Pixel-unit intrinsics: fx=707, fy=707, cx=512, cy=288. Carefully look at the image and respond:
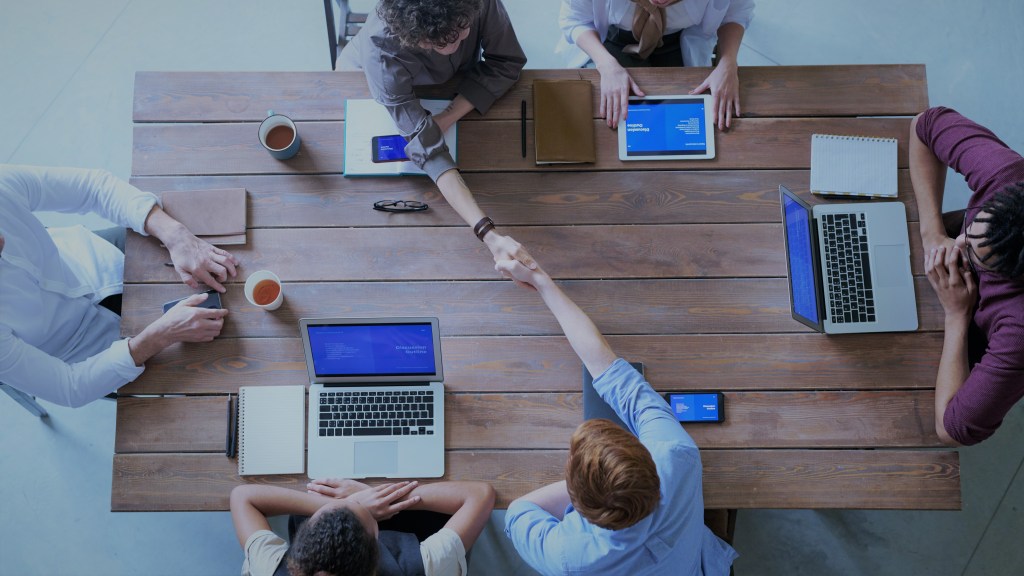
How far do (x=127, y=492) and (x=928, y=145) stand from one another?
7.62 ft

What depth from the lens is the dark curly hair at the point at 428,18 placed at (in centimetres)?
161

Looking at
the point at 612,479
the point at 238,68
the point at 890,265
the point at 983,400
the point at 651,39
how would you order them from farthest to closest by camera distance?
the point at 238,68 → the point at 651,39 → the point at 890,265 → the point at 983,400 → the point at 612,479

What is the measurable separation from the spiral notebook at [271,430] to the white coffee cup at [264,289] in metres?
0.22

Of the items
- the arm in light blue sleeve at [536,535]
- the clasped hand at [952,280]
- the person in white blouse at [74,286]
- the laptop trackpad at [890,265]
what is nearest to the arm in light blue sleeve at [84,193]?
the person in white blouse at [74,286]

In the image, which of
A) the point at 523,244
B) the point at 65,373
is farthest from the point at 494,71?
the point at 65,373

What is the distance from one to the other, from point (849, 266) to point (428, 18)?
126 centimetres

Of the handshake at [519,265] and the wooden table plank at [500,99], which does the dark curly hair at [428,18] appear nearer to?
the wooden table plank at [500,99]

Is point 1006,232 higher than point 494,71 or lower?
lower

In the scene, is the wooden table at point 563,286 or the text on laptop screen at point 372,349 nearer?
the text on laptop screen at point 372,349

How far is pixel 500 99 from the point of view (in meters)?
2.05

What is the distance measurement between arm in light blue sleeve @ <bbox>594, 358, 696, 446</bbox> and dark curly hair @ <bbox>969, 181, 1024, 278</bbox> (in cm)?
84

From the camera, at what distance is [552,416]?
1.84m

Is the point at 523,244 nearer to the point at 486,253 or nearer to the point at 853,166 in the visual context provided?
the point at 486,253

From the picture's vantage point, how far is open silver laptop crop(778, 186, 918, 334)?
187 cm
